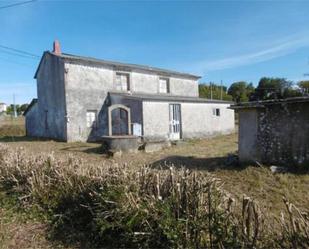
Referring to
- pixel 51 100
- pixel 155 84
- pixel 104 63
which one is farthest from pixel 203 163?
pixel 51 100

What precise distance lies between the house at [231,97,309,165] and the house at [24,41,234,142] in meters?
7.37

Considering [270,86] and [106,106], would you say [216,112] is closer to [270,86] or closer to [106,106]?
[106,106]

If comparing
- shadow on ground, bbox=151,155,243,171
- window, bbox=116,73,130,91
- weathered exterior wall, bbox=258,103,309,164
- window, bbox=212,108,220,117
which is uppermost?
window, bbox=116,73,130,91

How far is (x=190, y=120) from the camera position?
61.8 feet

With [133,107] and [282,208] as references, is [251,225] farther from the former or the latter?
[133,107]

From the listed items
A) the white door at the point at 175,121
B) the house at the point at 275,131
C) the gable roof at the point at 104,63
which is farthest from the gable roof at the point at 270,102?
the gable roof at the point at 104,63

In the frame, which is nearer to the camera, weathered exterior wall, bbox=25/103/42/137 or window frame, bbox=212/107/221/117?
window frame, bbox=212/107/221/117

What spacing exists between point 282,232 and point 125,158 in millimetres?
9155

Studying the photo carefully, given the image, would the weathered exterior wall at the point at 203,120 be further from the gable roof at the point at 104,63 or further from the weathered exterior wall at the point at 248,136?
the weathered exterior wall at the point at 248,136

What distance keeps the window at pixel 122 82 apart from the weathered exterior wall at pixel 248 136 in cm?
1195

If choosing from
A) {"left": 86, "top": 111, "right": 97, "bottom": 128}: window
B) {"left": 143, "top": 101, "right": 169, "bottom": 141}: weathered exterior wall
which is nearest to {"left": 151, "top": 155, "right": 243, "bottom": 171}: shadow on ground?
{"left": 143, "top": 101, "right": 169, "bottom": 141}: weathered exterior wall

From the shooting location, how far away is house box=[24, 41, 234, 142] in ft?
54.5

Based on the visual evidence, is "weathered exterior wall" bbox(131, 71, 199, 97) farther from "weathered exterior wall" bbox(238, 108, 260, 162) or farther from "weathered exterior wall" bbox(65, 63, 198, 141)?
"weathered exterior wall" bbox(238, 108, 260, 162)

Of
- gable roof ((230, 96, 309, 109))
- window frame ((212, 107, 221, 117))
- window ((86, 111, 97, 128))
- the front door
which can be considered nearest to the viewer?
gable roof ((230, 96, 309, 109))
